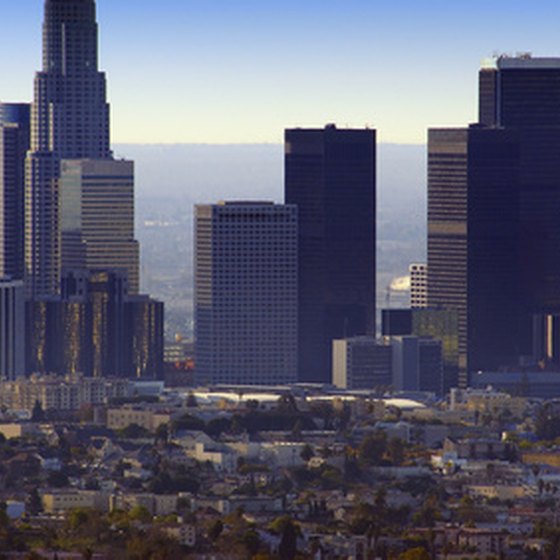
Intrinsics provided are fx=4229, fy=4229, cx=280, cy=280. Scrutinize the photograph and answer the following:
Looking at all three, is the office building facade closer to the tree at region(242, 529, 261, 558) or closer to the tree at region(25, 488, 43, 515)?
the tree at region(25, 488, 43, 515)

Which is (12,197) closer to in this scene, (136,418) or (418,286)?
(418,286)

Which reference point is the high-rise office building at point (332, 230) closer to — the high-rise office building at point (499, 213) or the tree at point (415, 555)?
the high-rise office building at point (499, 213)

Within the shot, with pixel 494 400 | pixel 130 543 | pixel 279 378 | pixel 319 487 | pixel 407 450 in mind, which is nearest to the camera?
pixel 130 543

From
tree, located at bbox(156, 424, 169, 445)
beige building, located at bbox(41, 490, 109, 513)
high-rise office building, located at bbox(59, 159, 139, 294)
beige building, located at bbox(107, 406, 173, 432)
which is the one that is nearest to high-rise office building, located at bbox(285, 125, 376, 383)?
high-rise office building, located at bbox(59, 159, 139, 294)

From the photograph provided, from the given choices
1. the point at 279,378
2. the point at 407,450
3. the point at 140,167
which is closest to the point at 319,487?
the point at 407,450

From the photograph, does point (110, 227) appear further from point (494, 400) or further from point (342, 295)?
point (494, 400)

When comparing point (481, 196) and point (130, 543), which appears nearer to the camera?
point (130, 543)
